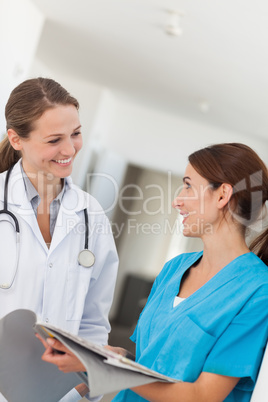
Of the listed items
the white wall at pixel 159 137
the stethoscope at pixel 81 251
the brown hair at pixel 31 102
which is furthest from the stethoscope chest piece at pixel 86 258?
the white wall at pixel 159 137

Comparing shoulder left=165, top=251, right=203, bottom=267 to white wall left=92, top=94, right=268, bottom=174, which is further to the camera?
white wall left=92, top=94, right=268, bottom=174

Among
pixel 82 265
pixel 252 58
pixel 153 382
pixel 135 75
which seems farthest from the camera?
pixel 135 75

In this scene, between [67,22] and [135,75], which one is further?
[135,75]

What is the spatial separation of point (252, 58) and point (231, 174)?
97.5 inches

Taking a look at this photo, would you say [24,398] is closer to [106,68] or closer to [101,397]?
[101,397]

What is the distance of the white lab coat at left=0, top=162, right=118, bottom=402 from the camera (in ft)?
4.31

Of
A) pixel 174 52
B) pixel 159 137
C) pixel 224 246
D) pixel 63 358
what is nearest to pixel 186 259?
pixel 224 246

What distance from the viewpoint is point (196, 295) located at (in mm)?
1082

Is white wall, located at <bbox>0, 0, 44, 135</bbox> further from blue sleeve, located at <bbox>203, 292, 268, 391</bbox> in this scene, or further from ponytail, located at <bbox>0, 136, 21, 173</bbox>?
blue sleeve, located at <bbox>203, 292, 268, 391</bbox>

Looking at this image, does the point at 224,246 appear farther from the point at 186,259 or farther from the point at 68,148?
the point at 68,148

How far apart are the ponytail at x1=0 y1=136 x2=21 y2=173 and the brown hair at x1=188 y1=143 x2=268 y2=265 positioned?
589 millimetres

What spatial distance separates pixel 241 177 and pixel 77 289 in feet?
1.75

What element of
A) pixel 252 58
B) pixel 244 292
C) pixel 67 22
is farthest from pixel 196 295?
pixel 67 22

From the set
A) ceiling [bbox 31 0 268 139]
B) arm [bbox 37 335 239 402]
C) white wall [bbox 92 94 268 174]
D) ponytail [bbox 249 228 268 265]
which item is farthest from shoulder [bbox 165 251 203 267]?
white wall [bbox 92 94 268 174]
